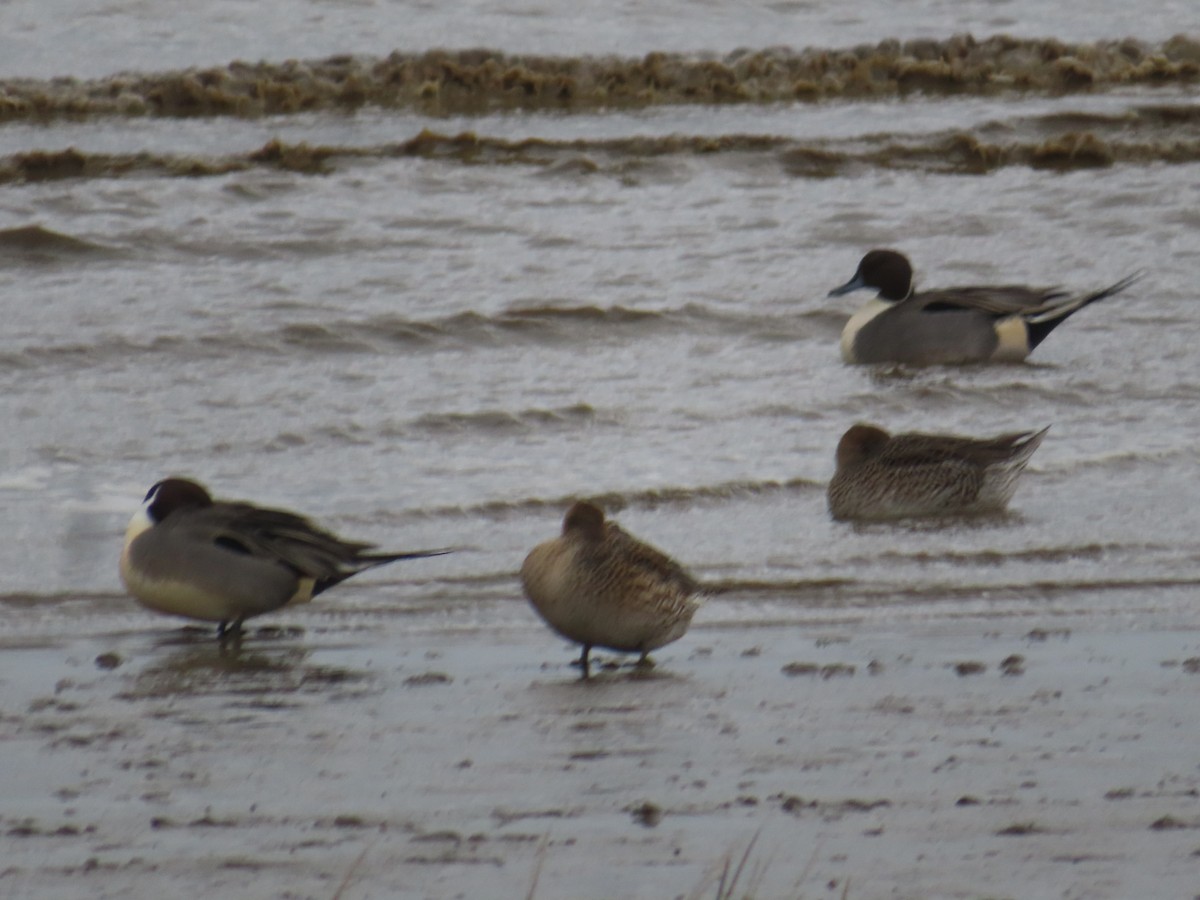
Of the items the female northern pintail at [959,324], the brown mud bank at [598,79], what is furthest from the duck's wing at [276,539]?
the brown mud bank at [598,79]

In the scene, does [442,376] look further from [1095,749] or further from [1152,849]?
[1152,849]

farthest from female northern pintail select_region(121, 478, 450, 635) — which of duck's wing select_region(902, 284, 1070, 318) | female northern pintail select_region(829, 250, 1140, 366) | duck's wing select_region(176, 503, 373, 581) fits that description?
duck's wing select_region(902, 284, 1070, 318)

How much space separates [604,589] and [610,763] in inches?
45.0

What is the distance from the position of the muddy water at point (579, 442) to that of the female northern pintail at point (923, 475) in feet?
0.58

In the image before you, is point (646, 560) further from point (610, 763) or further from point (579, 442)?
point (579, 442)

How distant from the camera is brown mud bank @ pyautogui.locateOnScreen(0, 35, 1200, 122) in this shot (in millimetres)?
20047

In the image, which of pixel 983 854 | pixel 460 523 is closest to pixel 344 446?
pixel 460 523

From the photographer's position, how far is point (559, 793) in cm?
471

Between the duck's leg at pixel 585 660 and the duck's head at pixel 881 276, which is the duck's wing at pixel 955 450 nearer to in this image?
the duck's leg at pixel 585 660

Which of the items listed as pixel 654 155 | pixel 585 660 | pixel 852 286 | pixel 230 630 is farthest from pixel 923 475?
pixel 654 155

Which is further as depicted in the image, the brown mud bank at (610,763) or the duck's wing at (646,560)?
the duck's wing at (646,560)

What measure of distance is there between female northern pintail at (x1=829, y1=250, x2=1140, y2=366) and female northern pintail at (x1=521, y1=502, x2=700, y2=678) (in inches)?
243

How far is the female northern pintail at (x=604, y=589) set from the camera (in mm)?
6094

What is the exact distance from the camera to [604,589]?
20.0 ft
